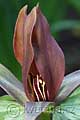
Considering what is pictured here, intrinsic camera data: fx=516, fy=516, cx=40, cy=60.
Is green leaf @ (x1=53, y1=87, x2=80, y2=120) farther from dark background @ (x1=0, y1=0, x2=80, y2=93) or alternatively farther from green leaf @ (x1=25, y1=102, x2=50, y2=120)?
dark background @ (x1=0, y1=0, x2=80, y2=93)

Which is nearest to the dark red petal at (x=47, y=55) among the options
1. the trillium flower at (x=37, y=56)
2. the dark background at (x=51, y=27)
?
the trillium flower at (x=37, y=56)

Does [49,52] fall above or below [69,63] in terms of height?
below

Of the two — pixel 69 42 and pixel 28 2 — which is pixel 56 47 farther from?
pixel 69 42

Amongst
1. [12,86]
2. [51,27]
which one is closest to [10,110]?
[12,86]

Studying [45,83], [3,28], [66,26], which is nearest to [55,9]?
[66,26]

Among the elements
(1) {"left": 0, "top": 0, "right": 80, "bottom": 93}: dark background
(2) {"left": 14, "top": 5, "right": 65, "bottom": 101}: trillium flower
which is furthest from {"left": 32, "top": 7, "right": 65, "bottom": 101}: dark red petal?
(1) {"left": 0, "top": 0, "right": 80, "bottom": 93}: dark background

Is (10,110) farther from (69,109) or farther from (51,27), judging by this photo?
(51,27)

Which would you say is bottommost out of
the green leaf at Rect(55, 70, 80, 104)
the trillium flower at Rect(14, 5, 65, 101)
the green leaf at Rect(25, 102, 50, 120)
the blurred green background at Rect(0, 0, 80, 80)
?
the green leaf at Rect(25, 102, 50, 120)
